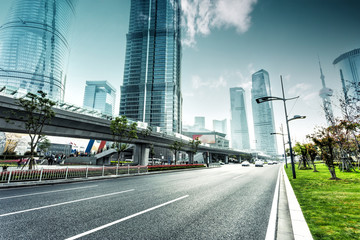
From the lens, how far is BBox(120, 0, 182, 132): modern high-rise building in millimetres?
113750

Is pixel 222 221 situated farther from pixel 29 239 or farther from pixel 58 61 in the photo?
pixel 58 61

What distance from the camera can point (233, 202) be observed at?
248 inches

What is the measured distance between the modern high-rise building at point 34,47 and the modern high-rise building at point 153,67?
52.6 meters

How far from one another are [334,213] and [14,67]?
540 feet

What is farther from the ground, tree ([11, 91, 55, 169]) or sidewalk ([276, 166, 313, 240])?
tree ([11, 91, 55, 169])

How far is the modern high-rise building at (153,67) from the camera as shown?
373 feet

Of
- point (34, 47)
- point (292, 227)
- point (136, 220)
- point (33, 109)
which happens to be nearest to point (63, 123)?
point (33, 109)

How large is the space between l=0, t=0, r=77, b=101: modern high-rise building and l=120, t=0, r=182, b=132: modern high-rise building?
52632 mm

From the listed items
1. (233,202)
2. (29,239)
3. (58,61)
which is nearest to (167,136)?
(233,202)

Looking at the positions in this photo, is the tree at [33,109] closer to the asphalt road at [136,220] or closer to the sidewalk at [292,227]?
the asphalt road at [136,220]

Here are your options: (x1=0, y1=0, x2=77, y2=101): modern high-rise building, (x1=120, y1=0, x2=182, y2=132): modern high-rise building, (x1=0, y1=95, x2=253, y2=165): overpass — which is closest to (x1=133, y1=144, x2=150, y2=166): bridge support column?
(x1=0, y1=95, x2=253, y2=165): overpass

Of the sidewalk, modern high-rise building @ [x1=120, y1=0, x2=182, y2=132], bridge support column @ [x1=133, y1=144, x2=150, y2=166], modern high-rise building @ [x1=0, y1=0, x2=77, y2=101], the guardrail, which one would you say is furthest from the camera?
modern high-rise building @ [x1=120, y1=0, x2=182, y2=132]

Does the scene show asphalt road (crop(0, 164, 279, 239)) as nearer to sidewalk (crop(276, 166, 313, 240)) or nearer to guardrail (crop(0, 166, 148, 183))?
sidewalk (crop(276, 166, 313, 240))

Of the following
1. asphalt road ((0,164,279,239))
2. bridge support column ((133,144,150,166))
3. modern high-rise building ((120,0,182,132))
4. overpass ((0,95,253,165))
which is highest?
modern high-rise building ((120,0,182,132))
